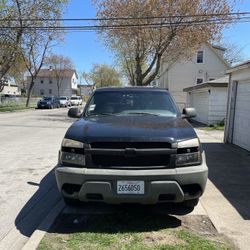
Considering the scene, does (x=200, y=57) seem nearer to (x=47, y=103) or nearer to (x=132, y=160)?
(x=47, y=103)

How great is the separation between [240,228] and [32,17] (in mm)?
32324

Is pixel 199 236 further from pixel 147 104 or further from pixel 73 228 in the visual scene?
pixel 147 104

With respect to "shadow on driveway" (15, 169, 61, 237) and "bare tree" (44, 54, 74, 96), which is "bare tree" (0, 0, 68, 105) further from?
"bare tree" (44, 54, 74, 96)

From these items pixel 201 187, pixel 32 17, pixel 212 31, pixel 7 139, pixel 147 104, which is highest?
pixel 32 17

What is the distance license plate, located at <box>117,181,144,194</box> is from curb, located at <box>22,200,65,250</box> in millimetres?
1080

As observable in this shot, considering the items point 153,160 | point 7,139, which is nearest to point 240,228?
point 153,160

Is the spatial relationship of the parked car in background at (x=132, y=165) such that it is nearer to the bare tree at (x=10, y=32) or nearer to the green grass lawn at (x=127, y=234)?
the green grass lawn at (x=127, y=234)

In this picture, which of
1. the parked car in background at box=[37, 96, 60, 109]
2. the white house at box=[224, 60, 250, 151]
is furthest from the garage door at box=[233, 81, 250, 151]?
the parked car in background at box=[37, 96, 60, 109]

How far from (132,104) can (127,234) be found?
2405 millimetres

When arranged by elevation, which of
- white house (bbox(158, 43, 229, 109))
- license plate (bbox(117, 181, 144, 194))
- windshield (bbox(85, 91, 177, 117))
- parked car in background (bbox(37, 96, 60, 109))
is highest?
white house (bbox(158, 43, 229, 109))

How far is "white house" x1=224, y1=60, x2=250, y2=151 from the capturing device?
10781 millimetres

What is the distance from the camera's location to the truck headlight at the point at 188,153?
436cm

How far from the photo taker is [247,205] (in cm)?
550

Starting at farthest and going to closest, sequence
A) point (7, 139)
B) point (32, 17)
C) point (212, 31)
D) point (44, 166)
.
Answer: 1. point (32, 17)
2. point (212, 31)
3. point (7, 139)
4. point (44, 166)
